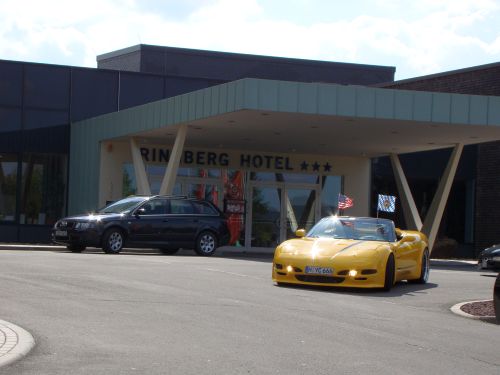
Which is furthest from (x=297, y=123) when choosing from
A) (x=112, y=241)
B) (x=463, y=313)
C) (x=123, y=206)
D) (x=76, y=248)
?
(x=463, y=313)

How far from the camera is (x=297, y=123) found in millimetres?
25406

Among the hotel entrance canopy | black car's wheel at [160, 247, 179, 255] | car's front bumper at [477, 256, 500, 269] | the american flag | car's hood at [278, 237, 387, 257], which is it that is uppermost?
the hotel entrance canopy

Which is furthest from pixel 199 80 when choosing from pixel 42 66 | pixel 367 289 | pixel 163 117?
pixel 367 289

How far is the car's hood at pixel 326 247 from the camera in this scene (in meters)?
15.5

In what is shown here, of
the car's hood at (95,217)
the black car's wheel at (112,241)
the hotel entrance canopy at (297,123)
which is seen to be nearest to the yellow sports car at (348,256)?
Result: the hotel entrance canopy at (297,123)

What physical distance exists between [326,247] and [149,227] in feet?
33.9

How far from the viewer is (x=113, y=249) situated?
24.5 m

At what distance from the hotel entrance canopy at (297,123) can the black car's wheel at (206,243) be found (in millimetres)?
3061

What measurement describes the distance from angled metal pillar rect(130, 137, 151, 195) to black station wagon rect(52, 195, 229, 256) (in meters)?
2.62

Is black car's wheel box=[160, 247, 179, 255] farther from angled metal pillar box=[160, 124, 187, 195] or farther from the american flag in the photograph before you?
the american flag

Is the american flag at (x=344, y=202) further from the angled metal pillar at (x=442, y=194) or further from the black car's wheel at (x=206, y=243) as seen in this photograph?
the black car's wheel at (x=206, y=243)

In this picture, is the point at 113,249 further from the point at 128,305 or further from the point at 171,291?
the point at 128,305

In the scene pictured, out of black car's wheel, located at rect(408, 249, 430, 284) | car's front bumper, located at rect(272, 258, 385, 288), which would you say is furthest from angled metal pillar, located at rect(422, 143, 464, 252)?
car's front bumper, located at rect(272, 258, 385, 288)

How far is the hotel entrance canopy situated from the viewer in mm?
23438
